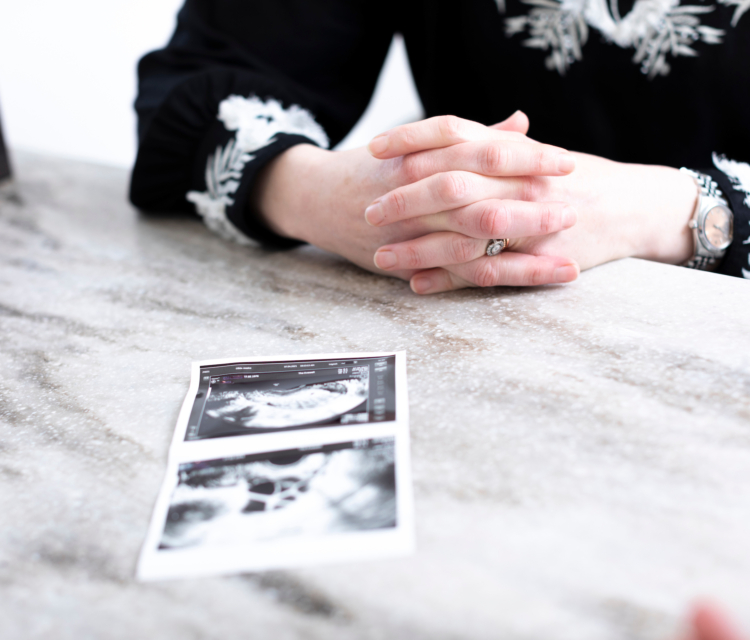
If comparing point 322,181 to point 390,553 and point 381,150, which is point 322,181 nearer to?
point 381,150

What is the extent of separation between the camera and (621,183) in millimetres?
677

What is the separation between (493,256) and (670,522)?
0.35m

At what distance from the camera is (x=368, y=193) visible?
0.68m

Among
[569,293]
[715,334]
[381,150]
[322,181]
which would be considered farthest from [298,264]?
[715,334]

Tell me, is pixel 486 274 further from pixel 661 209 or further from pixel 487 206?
pixel 661 209

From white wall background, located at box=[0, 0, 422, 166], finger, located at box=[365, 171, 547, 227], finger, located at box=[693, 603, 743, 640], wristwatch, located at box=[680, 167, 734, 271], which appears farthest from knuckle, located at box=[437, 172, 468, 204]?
white wall background, located at box=[0, 0, 422, 166]

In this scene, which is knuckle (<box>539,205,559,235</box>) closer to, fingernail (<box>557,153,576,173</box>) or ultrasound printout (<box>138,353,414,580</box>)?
fingernail (<box>557,153,576,173</box>)

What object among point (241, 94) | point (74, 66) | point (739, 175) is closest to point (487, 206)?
point (739, 175)

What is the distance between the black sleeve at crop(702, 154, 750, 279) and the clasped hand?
4cm

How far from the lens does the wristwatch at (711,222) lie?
686 mm

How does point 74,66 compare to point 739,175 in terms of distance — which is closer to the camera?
point 739,175

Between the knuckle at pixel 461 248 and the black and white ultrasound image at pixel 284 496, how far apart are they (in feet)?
0.87

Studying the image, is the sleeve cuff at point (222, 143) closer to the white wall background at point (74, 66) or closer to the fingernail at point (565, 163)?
the fingernail at point (565, 163)

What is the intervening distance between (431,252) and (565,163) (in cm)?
17
